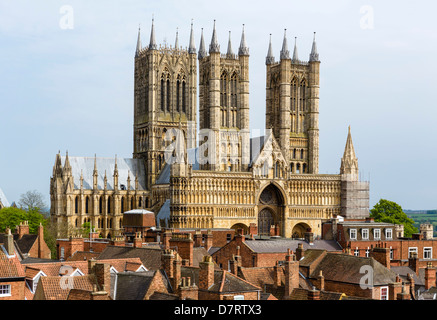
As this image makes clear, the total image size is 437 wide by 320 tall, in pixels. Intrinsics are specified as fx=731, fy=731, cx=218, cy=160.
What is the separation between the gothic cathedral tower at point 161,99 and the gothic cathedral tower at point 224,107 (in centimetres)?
708

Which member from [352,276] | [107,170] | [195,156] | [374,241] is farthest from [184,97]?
[352,276]

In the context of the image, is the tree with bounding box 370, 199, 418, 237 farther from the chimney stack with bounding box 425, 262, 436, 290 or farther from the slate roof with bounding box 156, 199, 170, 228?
the chimney stack with bounding box 425, 262, 436, 290

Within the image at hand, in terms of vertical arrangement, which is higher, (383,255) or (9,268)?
(9,268)

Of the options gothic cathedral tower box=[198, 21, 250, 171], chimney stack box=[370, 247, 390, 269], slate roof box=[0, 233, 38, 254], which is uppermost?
gothic cathedral tower box=[198, 21, 250, 171]

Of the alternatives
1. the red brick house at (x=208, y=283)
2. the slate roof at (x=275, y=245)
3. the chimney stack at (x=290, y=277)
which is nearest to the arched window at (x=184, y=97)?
the slate roof at (x=275, y=245)

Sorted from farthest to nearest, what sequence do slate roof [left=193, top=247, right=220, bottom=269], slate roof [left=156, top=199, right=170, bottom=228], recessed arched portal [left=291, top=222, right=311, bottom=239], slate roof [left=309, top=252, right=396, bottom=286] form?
recessed arched portal [left=291, top=222, right=311, bottom=239] < slate roof [left=156, top=199, right=170, bottom=228] < slate roof [left=193, top=247, right=220, bottom=269] < slate roof [left=309, top=252, right=396, bottom=286]

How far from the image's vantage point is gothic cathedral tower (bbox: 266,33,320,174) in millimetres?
121250

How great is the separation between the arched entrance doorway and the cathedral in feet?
0.52

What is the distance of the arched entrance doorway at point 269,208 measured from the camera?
115m

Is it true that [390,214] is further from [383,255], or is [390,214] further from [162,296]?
[162,296]

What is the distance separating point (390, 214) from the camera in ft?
378

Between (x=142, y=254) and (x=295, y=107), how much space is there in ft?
270

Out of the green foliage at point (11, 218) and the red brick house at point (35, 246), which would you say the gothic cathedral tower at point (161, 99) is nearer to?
the green foliage at point (11, 218)

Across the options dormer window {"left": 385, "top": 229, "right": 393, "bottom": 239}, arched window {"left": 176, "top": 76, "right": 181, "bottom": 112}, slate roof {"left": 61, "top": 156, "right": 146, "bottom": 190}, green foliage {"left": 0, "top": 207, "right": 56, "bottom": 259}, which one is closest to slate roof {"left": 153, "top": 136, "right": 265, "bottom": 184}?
slate roof {"left": 61, "top": 156, "right": 146, "bottom": 190}
